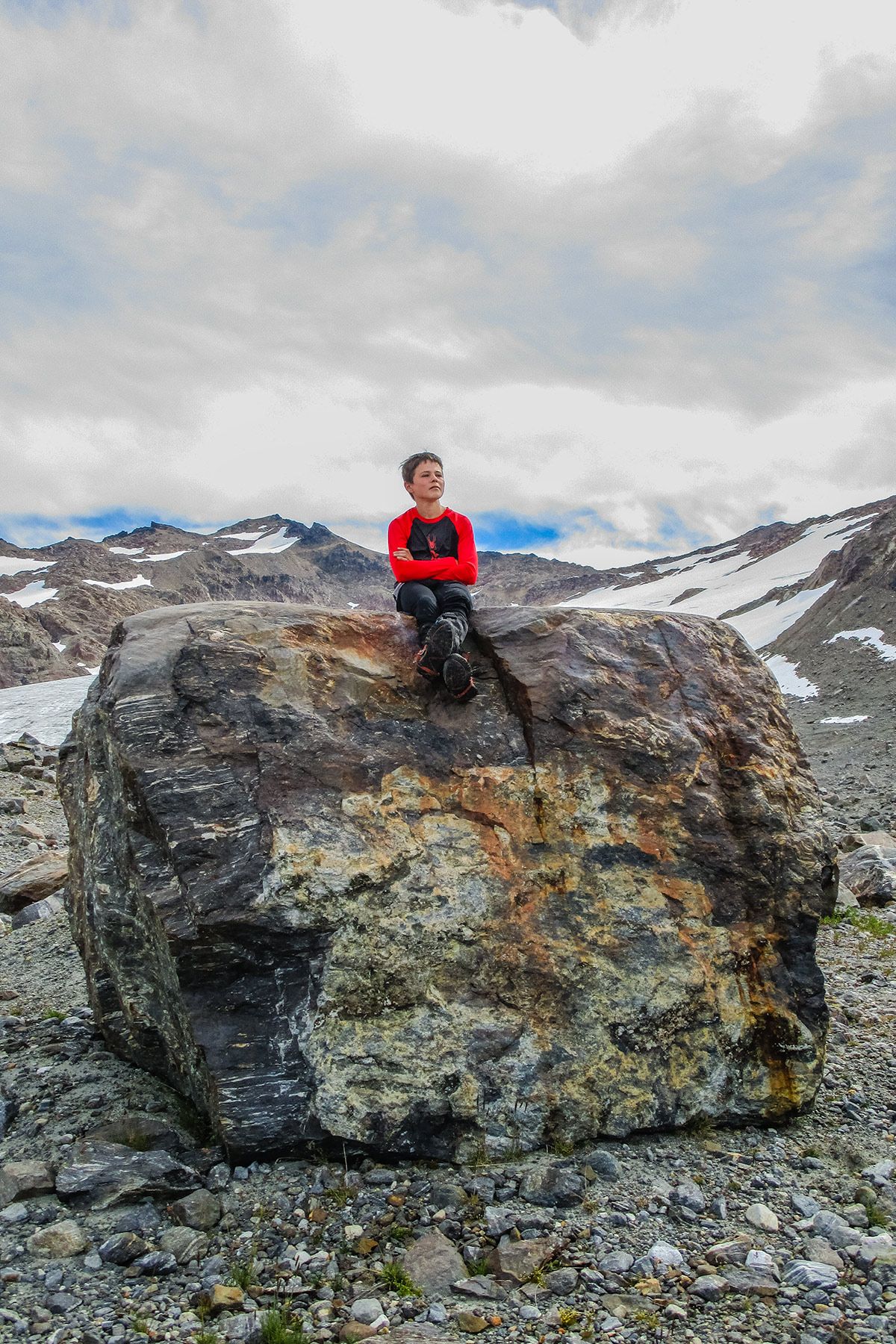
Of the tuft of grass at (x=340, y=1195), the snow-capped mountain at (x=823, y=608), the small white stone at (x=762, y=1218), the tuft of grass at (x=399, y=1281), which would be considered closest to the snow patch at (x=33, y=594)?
the snow-capped mountain at (x=823, y=608)

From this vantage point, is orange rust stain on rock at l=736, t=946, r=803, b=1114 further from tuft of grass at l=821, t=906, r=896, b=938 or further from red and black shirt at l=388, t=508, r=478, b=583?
tuft of grass at l=821, t=906, r=896, b=938

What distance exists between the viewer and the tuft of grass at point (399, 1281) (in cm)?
512

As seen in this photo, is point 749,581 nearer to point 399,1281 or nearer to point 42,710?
point 42,710

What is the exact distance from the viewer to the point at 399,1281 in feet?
17.0

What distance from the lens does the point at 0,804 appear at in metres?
20.7

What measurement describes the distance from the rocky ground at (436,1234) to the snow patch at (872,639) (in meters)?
51.0

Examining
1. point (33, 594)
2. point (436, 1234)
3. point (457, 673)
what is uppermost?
point (33, 594)

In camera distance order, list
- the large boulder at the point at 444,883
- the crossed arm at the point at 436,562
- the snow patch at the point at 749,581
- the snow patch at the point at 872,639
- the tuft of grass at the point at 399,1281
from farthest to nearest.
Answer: the snow patch at the point at 749,581
the snow patch at the point at 872,639
the crossed arm at the point at 436,562
the large boulder at the point at 444,883
the tuft of grass at the point at 399,1281

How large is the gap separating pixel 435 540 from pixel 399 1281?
619 centimetres

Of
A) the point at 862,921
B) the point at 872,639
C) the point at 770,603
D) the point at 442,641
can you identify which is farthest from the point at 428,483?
the point at 770,603

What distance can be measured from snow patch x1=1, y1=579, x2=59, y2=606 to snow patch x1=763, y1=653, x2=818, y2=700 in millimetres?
141970

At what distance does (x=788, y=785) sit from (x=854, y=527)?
147m

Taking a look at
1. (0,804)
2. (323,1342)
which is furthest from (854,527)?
(323,1342)

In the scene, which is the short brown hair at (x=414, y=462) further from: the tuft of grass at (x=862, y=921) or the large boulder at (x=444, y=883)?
the tuft of grass at (x=862, y=921)
